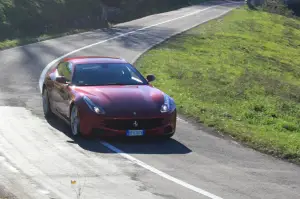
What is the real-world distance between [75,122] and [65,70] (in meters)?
2.16

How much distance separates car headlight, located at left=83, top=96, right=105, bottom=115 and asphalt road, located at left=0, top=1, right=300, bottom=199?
0.53 meters

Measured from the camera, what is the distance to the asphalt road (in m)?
10.2

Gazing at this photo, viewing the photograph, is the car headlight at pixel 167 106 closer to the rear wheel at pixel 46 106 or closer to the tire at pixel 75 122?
the tire at pixel 75 122

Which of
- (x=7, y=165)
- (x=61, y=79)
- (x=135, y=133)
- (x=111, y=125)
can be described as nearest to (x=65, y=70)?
(x=61, y=79)

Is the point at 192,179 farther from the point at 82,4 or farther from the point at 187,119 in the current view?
the point at 82,4

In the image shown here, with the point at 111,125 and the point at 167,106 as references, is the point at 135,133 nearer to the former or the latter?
the point at 111,125

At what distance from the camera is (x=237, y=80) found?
994 inches

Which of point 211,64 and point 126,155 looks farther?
point 211,64

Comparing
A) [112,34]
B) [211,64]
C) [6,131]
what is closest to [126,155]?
[6,131]

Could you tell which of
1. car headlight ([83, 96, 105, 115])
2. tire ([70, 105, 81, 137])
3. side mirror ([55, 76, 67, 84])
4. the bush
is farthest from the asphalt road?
the bush

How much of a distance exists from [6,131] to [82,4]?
37462 millimetres

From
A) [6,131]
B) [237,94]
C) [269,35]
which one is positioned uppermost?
[6,131]

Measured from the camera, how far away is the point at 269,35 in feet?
164

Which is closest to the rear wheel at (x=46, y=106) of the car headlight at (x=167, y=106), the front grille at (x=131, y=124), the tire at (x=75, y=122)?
the tire at (x=75, y=122)
